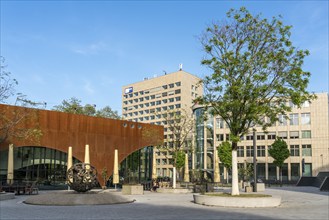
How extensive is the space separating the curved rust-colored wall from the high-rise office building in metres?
68.2

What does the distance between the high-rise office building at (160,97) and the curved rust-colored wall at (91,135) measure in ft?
224

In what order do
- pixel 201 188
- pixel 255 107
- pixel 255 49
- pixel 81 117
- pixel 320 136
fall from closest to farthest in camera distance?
pixel 255 107, pixel 255 49, pixel 201 188, pixel 81 117, pixel 320 136

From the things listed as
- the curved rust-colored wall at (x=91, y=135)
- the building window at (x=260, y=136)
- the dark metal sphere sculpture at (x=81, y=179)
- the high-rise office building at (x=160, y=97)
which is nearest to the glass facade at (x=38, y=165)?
the curved rust-colored wall at (x=91, y=135)

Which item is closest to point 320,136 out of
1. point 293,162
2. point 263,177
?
point 293,162

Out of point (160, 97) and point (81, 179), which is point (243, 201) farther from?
point (160, 97)

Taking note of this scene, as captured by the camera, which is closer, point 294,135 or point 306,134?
point 306,134

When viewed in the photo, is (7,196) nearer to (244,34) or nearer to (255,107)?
(255,107)

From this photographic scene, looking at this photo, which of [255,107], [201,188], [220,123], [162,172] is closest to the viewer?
[255,107]

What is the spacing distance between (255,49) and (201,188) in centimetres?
1232

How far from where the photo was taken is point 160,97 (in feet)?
404

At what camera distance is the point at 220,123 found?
8562 centimetres

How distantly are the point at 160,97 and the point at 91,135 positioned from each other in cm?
8522

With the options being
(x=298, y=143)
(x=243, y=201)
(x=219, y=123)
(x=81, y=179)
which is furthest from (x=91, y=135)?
(x=219, y=123)

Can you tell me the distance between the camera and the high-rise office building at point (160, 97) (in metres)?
116
